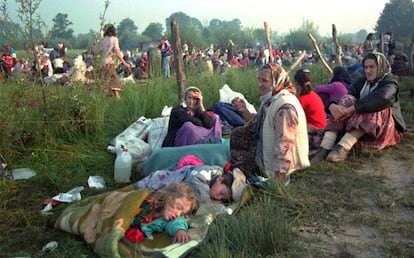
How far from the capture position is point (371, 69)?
202 inches

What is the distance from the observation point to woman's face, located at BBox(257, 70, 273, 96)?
4.34m

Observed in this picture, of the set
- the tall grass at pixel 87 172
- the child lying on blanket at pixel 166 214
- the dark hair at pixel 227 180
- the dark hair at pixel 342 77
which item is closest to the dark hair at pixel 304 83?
the tall grass at pixel 87 172

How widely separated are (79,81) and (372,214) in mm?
4503

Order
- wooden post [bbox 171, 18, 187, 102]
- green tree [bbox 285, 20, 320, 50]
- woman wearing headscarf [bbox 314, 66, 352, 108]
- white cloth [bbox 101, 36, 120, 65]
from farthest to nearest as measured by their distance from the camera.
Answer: green tree [bbox 285, 20, 320, 50]
white cloth [bbox 101, 36, 120, 65]
wooden post [bbox 171, 18, 187, 102]
woman wearing headscarf [bbox 314, 66, 352, 108]

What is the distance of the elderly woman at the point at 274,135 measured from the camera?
4031 mm

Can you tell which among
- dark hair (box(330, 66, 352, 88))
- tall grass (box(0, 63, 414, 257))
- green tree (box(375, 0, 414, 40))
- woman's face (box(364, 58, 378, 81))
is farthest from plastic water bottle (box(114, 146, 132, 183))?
green tree (box(375, 0, 414, 40))

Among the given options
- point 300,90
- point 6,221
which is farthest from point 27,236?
point 300,90

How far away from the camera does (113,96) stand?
751cm

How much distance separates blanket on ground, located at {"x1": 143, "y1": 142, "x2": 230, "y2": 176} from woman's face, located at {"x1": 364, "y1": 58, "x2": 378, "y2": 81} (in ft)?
6.10

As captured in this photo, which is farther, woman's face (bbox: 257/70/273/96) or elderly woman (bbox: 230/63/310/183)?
woman's face (bbox: 257/70/273/96)

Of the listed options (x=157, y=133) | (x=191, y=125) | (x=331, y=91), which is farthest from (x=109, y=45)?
(x=331, y=91)

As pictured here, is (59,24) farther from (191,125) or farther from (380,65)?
(380,65)

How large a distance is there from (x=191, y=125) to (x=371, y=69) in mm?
2213

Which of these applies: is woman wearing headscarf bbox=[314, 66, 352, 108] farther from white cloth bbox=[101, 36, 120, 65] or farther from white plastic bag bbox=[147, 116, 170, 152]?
white cloth bbox=[101, 36, 120, 65]
